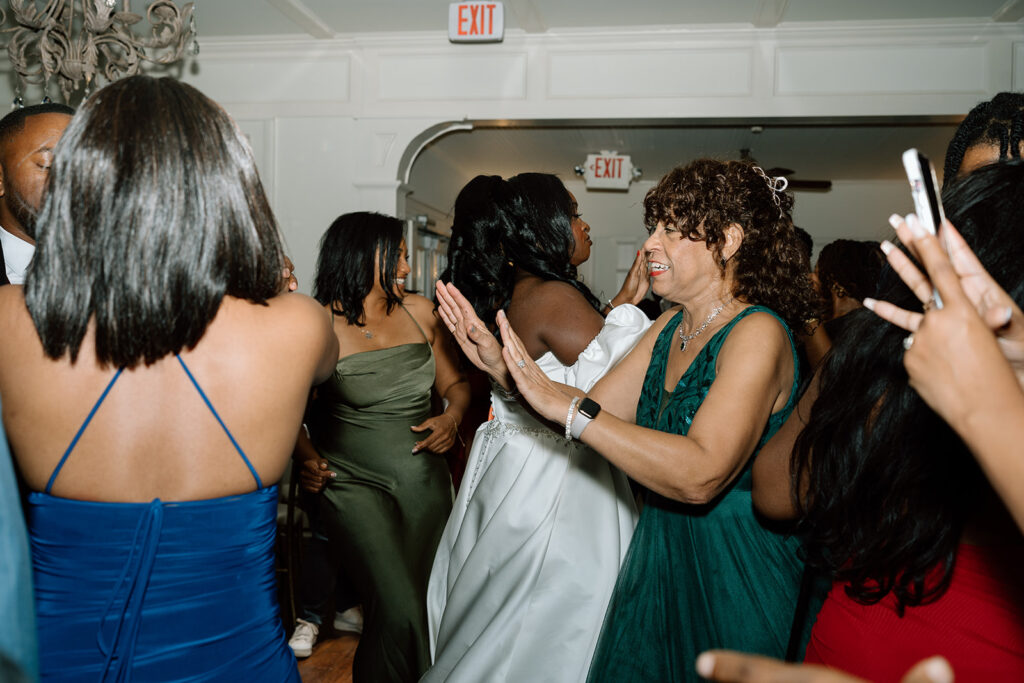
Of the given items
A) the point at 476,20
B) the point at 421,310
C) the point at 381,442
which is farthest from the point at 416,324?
the point at 476,20

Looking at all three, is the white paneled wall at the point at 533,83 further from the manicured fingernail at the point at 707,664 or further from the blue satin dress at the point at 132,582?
the manicured fingernail at the point at 707,664

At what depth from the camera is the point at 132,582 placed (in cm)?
98

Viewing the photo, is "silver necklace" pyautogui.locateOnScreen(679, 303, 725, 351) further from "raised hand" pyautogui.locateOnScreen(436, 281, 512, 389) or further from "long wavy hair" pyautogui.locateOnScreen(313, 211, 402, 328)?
"long wavy hair" pyautogui.locateOnScreen(313, 211, 402, 328)

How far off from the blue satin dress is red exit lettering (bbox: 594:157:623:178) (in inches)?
226

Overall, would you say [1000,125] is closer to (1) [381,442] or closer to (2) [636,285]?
(2) [636,285]

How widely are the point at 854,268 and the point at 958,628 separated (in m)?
2.71

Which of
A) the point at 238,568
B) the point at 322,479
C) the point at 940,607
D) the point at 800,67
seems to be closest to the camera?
the point at 940,607

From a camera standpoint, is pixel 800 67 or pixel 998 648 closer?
pixel 998 648

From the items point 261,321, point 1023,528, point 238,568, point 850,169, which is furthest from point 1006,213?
point 850,169

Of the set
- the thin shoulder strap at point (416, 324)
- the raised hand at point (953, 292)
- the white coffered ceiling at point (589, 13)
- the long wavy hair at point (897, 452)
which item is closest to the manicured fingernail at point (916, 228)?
the raised hand at point (953, 292)

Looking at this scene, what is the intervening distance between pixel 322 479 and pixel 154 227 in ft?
5.93

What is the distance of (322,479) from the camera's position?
2.59 m

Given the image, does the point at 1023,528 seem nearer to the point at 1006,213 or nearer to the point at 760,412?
the point at 1006,213

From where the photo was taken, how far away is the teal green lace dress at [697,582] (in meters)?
1.39
